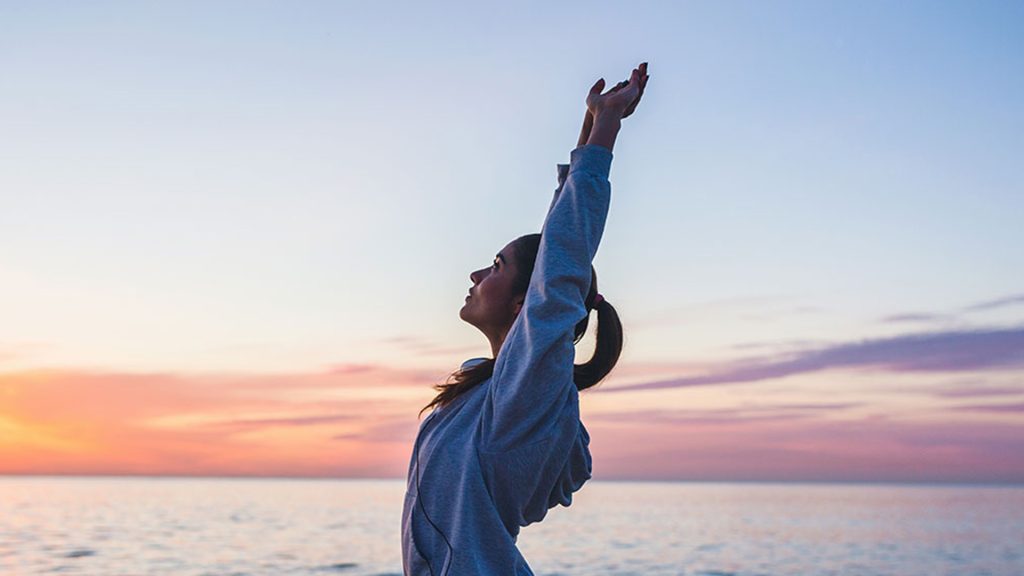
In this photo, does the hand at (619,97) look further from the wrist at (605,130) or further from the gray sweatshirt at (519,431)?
the gray sweatshirt at (519,431)

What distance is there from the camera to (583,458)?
2188 mm

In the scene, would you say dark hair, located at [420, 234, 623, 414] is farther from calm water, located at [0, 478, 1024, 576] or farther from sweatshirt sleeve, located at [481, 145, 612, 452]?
calm water, located at [0, 478, 1024, 576]

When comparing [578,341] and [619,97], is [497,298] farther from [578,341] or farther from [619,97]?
[619,97]

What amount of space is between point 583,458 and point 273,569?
61.5 ft

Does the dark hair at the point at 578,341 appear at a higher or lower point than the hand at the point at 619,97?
lower

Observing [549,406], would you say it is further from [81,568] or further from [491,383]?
[81,568]

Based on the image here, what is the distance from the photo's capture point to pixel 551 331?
75.9 inches

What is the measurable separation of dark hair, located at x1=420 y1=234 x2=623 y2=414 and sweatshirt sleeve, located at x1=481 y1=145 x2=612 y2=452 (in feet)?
0.66

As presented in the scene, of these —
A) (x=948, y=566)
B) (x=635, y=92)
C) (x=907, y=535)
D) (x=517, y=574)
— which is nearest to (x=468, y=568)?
(x=517, y=574)

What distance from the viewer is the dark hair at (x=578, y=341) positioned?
2.30 metres

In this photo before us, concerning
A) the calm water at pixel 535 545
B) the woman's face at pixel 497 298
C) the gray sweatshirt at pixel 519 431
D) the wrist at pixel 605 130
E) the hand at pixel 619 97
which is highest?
the hand at pixel 619 97

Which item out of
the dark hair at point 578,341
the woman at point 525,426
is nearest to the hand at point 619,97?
the woman at point 525,426

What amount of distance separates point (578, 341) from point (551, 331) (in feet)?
1.38

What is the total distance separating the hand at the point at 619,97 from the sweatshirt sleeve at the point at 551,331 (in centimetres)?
15
